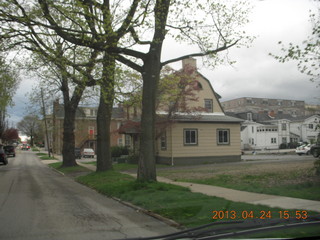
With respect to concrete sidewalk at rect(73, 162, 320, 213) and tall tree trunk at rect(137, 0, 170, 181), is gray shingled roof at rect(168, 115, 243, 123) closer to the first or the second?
tall tree trunk at rect(137, 0, 170, 181)

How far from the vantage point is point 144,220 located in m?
8.19

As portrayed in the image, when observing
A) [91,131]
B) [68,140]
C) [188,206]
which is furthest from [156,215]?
[91,131]

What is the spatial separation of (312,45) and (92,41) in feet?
24.7

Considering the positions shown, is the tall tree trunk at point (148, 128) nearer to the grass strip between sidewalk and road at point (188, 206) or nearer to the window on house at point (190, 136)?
the grass strip between sidewalk and road at point (188, 206)

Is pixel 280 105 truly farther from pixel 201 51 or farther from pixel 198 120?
pixel 201 51

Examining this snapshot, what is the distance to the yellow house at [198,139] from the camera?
85.2 ft

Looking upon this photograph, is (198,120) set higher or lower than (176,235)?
higher

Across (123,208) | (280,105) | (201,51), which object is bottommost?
(123,208)

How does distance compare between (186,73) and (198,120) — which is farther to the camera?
(198,120)

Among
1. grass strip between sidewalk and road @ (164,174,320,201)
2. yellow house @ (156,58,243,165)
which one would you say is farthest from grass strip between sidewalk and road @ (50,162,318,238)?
yellow house @ (156,58,243,165)

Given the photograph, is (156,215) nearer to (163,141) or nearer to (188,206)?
(188,206)

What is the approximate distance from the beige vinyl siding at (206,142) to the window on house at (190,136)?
0.80 feet

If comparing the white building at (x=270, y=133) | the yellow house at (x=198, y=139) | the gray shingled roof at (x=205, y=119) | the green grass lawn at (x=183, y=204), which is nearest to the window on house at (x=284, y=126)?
the white building at (x=270, y=133)

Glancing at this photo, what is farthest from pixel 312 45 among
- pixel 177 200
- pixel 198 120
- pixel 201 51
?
pixel 198 120
